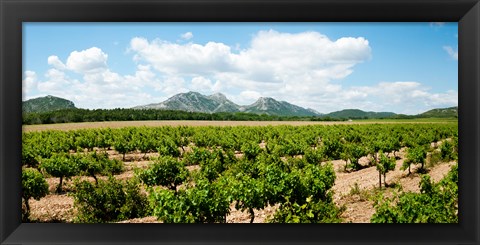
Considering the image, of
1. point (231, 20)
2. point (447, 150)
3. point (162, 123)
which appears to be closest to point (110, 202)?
point (231, 20)

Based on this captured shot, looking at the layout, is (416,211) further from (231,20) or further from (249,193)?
(231,20)

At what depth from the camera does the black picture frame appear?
8.06 feet

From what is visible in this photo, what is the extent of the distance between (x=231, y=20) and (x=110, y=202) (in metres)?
3.77

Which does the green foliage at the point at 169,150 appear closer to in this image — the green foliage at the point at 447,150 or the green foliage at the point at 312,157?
the green foliage at the point at 312,157

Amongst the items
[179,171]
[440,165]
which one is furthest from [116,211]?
[440,165]

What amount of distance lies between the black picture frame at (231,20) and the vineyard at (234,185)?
0.25m

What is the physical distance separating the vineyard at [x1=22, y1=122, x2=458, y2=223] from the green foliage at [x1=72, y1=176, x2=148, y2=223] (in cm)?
1

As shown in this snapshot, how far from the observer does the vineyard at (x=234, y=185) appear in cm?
329

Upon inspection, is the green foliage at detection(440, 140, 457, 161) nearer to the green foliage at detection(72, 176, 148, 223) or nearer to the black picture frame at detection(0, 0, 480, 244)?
the black picture frame at detection(0, 0, 480, 244)

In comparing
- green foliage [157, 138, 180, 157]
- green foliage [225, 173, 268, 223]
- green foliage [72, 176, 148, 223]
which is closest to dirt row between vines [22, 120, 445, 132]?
green foliage [157, 138, 180, 157]

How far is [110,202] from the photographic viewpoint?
521 cm

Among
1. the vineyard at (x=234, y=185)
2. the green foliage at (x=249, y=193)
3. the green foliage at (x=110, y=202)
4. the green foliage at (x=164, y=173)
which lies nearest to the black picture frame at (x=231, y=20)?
the vineyard at (x=234, y=185)
